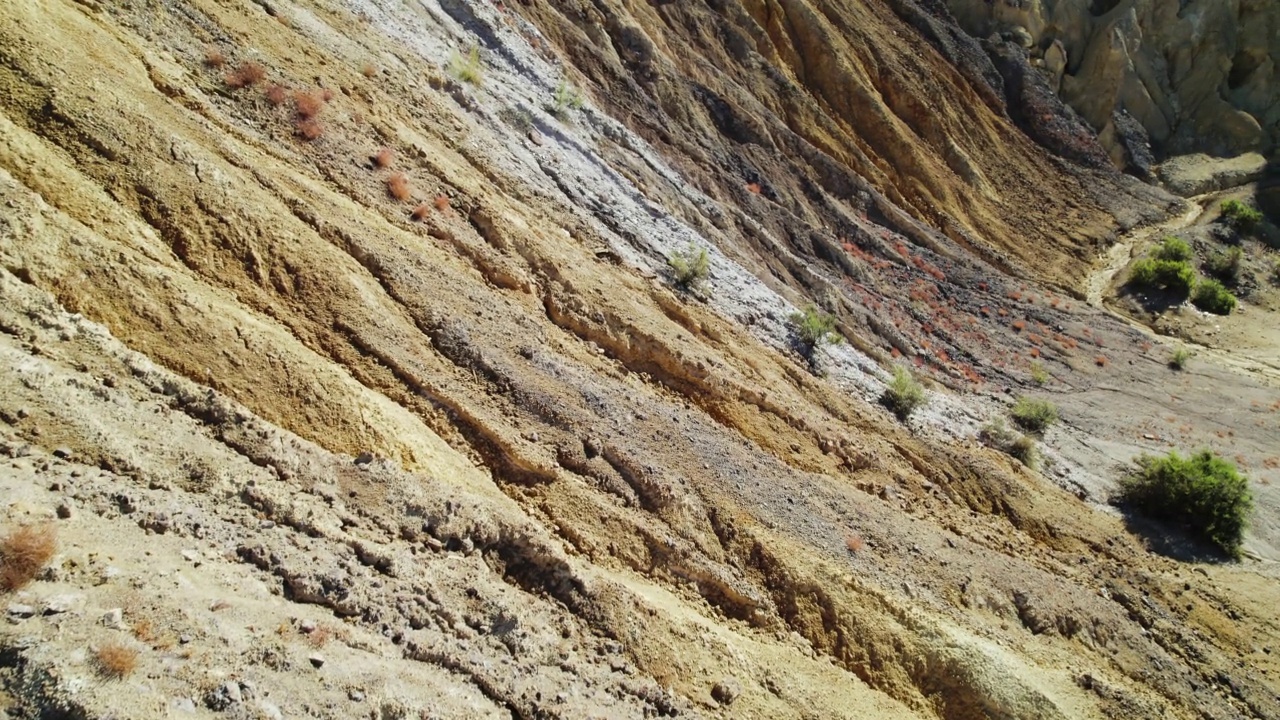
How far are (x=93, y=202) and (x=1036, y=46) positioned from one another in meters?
35.9

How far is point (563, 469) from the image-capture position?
316 inches

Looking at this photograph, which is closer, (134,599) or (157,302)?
(134,599)

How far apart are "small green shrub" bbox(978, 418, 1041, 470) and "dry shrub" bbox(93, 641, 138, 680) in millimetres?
13589

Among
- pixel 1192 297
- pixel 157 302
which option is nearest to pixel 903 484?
pixel 157 302

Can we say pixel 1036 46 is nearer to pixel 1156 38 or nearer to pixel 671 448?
pixel 1156 38

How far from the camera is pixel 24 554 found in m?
4.00

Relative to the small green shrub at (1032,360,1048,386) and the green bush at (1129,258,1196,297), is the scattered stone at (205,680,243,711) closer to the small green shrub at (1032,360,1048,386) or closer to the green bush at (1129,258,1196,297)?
the small green shrub at (1032,360,1048,386)

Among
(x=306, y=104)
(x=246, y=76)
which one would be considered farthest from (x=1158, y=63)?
(x=246, y=76)

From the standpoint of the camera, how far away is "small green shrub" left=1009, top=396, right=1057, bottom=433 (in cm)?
1551

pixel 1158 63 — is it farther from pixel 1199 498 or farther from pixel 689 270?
pixel 689 270

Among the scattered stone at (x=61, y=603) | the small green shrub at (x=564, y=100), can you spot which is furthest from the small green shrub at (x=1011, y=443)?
the scattered stone at (x=61, y=603)

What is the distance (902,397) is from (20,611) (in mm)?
12388

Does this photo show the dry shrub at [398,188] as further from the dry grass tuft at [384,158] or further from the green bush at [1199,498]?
the green bush at [1199,498]

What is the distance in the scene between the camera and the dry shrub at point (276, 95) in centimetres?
918
